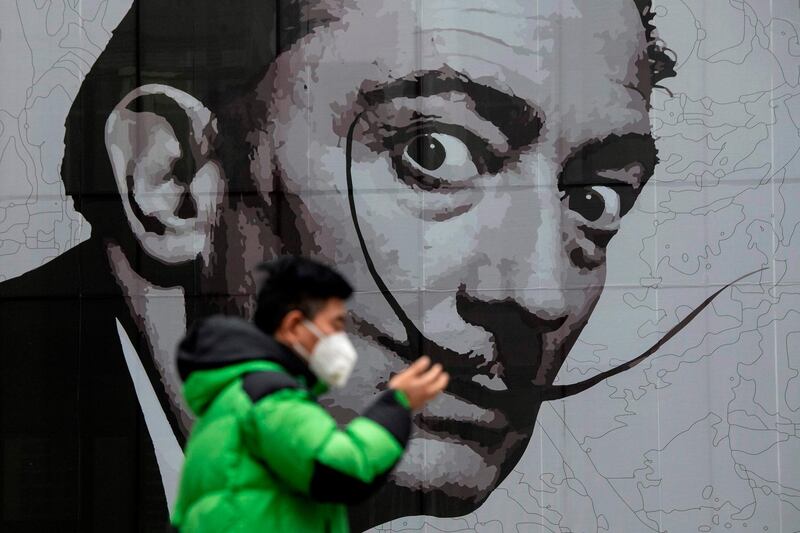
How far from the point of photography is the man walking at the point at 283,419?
178cm

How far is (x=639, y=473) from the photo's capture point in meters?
4.70

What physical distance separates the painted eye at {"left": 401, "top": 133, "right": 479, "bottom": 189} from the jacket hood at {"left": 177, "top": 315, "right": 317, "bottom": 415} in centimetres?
291

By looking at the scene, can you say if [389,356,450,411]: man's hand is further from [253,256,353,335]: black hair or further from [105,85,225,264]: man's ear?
[105,85,225,264]: man's ear

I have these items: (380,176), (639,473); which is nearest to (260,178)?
(380,176)

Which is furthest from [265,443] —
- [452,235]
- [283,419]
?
[452,235]

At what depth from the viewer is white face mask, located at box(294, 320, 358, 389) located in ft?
6.46

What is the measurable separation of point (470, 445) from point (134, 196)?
2015mm

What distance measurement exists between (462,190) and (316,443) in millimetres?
3140

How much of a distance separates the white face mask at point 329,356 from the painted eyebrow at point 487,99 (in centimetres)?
297

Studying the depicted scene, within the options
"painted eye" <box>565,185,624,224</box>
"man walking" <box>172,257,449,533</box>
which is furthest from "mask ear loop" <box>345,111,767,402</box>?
"man walking" <box>172,257,449,533</box>

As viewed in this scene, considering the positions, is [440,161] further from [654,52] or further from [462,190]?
[654,52]

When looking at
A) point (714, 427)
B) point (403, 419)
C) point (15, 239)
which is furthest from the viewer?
point (15, 239)

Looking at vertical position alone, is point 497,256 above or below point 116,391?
above

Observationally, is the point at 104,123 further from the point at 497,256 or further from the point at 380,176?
the point at 497,256
